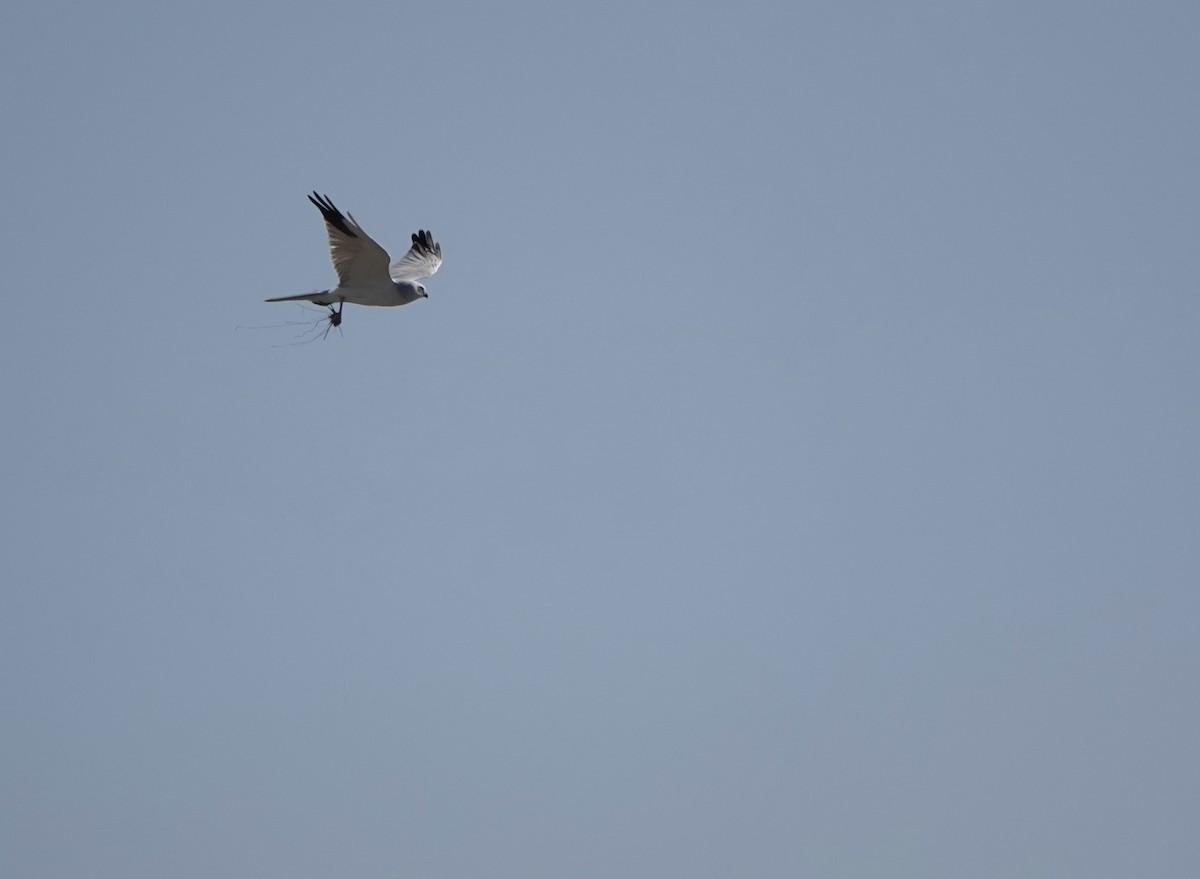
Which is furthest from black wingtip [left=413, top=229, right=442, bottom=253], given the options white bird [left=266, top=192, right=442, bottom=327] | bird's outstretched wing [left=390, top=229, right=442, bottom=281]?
white bird [left=266, top=192, right=442, bottom=327]

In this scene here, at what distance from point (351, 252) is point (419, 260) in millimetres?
8454

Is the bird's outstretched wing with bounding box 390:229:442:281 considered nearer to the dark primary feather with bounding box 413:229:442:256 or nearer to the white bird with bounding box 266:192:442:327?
the dark primary feather with bounding box 413:229:442:256

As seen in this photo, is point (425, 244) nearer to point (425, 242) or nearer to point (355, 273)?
point (425, 242)

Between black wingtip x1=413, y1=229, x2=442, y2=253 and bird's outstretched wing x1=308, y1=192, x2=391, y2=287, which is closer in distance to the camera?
bird's outstretched wing x1=308, y1=192, x2=391, y2=287

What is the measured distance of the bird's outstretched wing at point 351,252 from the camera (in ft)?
106

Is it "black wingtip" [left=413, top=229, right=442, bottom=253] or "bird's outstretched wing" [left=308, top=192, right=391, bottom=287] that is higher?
"black wingtip" [left=413, top=229, right=442, bottom=253]

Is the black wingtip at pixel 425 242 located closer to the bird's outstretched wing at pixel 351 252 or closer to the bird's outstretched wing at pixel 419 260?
the bird's outstretched wing at pixel 419 260

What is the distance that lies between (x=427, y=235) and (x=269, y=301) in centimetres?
1084

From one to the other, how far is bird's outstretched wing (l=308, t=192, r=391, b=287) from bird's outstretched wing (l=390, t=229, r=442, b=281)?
571 cm

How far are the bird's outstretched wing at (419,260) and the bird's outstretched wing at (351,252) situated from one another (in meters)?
5.71

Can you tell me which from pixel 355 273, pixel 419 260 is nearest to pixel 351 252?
pixel 355 273

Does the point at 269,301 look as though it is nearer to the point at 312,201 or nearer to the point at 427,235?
the point at 312,201

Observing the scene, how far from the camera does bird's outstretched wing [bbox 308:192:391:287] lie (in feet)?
106

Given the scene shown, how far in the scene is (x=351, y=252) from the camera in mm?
32812
